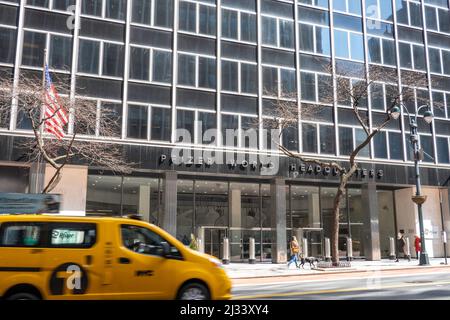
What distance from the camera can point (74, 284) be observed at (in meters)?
9.10

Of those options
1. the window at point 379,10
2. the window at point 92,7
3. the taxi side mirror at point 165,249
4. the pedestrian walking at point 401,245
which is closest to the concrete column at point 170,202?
the window at point 92,7

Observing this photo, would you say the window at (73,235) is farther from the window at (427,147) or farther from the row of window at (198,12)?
the window at (427,147)

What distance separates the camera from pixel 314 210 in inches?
1262

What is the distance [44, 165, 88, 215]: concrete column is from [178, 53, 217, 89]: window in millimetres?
7930

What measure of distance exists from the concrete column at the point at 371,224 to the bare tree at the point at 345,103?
202 cm

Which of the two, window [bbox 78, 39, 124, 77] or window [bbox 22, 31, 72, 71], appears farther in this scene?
window [bbox 78, 39, 124, 77]

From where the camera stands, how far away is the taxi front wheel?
9594 millimetres

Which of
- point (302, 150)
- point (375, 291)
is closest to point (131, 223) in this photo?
point (375, 291)

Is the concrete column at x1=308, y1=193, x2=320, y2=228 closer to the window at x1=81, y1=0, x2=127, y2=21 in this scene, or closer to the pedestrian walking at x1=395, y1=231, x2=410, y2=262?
the pedestrian walking at x1=395, y1=231, x2=410, y2=262

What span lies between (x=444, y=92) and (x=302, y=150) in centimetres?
1348

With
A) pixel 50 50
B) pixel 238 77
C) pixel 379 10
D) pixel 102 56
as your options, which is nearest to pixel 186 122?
pixel 238 77

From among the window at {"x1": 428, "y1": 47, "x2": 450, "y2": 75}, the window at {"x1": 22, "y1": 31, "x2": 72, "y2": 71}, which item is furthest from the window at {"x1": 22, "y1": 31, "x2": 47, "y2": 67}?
the window at {"x1": 428, "y1": 47, "x2": 450, "y2": 75}

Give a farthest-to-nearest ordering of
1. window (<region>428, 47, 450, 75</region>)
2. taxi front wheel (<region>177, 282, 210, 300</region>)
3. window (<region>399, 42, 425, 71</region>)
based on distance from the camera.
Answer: window (<region>428, 47, 450, 75</region>)
window (<region>399, 42, 425, 71</region>)
taxi front wheel (<region>177, 282, 210, 300</region>)

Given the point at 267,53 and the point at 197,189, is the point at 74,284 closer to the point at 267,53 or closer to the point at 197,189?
the point at 197,189
